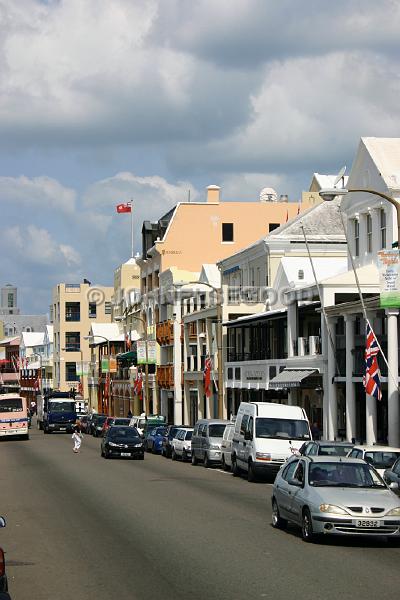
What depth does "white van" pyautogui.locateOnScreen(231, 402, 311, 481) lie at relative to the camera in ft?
108

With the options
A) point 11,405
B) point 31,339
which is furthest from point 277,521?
point 31,339

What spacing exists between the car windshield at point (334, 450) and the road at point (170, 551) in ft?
5.73

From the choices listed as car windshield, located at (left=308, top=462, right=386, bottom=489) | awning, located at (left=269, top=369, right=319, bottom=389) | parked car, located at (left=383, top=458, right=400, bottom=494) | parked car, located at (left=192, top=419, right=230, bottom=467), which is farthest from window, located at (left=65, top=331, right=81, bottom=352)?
car windshield, located at (left=308, top=462, right=386, bottom=489)

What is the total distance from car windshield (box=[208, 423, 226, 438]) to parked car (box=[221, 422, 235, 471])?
6.33 ft

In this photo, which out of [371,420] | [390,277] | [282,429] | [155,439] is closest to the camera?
[390,277]

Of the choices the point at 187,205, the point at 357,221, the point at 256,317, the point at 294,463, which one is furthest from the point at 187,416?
the point at 294,463

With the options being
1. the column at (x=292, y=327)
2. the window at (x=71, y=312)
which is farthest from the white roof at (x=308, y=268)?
the window at (x=71, y=312)

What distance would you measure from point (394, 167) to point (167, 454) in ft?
52.1

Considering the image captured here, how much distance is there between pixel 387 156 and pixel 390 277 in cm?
1837

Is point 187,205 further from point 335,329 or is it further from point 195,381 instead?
point 335,329

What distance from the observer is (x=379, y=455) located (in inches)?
1048

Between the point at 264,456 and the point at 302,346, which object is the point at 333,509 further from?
the point at 302,346

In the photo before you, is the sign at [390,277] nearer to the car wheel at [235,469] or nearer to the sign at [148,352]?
the car wheel at [235,469]

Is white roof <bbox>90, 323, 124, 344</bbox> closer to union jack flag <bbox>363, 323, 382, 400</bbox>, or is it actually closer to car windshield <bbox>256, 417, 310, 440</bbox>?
union jack flag <bbox>363, 323, 382, 400</bbox>
